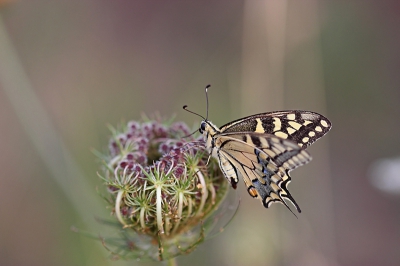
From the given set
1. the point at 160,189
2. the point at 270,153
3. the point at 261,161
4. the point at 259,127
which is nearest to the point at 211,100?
the point at 259,127

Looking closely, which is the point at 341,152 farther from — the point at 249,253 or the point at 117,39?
the point at 117,39

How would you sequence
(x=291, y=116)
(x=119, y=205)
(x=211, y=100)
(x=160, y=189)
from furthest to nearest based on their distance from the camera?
(x=211, y=100)
(x=291, y=116)
(x=119, y=205)
(x=160, y=189)

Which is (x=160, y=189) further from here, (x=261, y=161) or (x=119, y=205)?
(x=261, y=161)

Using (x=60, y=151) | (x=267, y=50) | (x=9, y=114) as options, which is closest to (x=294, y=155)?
(x=267, y=50)

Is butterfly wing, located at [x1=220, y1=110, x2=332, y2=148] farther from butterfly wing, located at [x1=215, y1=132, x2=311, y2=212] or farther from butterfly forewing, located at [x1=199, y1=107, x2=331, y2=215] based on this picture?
butterfly wing, located at [x1=215, y1=132, x2=311, y2=212]

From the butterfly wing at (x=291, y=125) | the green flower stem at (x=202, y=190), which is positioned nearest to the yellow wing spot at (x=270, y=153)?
the butterfly wing at (x=291, y=125)

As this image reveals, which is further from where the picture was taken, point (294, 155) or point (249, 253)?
point (249, 253)
